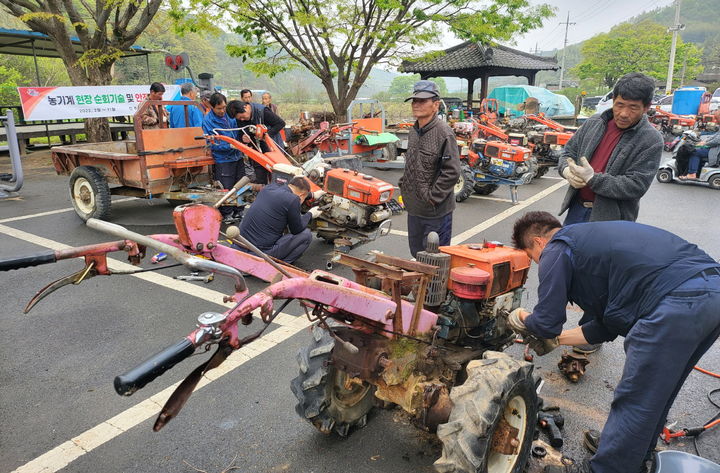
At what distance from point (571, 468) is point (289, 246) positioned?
3.48m

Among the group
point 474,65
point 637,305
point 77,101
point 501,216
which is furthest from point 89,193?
point 474,65

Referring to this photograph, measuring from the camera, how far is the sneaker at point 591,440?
2908mm

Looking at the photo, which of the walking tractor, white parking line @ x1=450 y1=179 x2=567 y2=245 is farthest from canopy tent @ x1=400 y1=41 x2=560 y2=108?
the walking tractor

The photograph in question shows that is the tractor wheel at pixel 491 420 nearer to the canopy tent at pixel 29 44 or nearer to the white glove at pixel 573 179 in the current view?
the white glove at pixel 573 179

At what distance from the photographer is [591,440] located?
2.93 m

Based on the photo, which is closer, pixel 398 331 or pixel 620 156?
pixel 398 331

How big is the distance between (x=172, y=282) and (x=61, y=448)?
2.71 m

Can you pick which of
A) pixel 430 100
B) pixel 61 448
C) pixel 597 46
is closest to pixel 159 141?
pixel 430 100

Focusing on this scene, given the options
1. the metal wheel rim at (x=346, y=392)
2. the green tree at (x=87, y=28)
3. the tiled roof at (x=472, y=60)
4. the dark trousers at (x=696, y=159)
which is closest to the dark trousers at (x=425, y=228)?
the metal wheel rim at (x=346, y=392)

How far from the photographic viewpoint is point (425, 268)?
7.91ft

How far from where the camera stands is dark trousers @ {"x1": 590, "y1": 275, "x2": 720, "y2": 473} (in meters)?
2.08

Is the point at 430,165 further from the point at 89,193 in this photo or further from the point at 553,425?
the point at 89,193

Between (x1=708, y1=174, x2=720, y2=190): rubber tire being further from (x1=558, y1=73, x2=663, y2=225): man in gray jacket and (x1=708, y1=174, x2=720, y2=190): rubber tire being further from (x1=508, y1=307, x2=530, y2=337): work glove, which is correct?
(x1=508, y1=307, x2=530, y2=337): work glove

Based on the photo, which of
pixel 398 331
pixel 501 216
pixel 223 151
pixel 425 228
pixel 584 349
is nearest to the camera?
pixel 398 331
